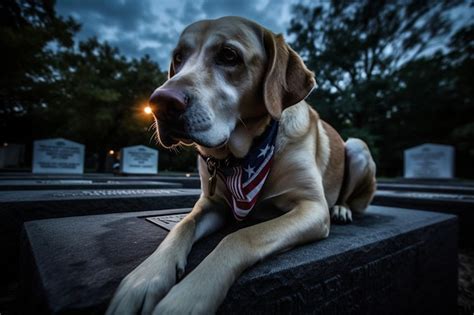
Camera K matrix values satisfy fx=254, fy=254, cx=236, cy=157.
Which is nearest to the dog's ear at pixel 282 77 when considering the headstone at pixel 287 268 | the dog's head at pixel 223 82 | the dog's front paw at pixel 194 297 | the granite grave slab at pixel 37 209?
the dog's head at pixel 223 82

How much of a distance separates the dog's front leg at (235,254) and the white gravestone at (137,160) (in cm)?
1400

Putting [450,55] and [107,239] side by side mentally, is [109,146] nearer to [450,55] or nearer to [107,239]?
[107,239]

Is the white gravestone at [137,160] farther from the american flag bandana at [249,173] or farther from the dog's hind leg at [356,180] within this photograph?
the american flag bandana at [249,173]

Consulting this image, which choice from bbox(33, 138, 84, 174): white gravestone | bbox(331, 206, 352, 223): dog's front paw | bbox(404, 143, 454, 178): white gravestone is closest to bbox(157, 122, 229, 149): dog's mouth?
bbox(331, 206, 352, 223): dog's front paw

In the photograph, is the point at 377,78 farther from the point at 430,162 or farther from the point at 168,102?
the point at 168,102

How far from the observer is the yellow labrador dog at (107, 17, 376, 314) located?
1.23 m

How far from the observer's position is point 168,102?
130 cm

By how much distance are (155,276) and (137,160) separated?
14349mm

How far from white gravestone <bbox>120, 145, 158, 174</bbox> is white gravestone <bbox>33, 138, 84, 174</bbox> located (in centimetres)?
232

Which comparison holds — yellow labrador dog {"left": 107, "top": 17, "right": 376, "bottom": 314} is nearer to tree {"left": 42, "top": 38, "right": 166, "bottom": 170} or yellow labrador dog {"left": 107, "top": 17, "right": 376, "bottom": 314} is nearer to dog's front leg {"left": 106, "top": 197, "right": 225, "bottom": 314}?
dog's front leg {"left": 106, "top": 197, "right": 225, "bottom": 314}

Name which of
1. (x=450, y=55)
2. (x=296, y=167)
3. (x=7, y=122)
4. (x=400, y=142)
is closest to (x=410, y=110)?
(x=400, y=142)

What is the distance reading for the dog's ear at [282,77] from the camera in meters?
1.71

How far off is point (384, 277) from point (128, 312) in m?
1.68

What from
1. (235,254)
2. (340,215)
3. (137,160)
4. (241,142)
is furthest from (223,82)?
(137,160)
